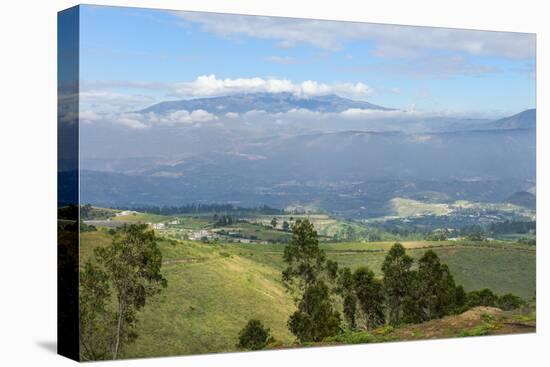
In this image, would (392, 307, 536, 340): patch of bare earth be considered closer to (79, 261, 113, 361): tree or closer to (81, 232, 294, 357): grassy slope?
(81, 232, 294, 357): grassy slope

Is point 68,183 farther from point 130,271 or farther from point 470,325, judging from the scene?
point 470,325

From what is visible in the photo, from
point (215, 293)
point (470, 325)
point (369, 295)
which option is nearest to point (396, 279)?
point (369, 295)

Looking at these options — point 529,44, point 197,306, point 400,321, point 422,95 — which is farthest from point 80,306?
point 529,44

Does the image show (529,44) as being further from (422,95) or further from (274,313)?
(274,313)

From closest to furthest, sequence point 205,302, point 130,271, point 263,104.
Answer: point 130,271
point 205,302
point 263,104

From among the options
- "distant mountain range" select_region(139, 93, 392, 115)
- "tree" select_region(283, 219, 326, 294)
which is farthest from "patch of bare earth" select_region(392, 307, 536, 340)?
"distant mountain range" select_region(139, 93, 392, 115)

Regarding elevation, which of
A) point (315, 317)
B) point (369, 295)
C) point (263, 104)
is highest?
point (263, 104)
